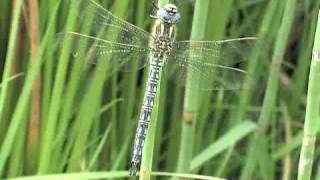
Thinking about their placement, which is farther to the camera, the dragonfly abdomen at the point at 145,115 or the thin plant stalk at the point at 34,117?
the thin plant stalk at the point at 34,117

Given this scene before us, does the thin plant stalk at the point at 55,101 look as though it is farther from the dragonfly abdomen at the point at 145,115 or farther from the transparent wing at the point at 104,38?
Result: the dragonfly abdomen at the point at 145,115

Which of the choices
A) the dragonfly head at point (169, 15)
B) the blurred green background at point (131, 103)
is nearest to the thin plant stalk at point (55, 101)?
the blurred green background at point (131, 103)

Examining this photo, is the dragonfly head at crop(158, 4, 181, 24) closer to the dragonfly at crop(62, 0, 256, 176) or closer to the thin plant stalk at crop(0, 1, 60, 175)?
the dragonfly at crop(62, 0, 256, 176)

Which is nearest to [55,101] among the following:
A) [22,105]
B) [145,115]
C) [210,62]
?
[22,105]

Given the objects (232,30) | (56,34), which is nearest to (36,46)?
(56,34)

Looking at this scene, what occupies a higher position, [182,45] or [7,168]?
[182,45]

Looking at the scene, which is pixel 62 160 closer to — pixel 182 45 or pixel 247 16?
pixel 182 45

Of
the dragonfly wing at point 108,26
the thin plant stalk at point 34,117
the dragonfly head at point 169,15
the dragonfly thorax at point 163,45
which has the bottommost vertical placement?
the thin plant stalk at point 34,117
